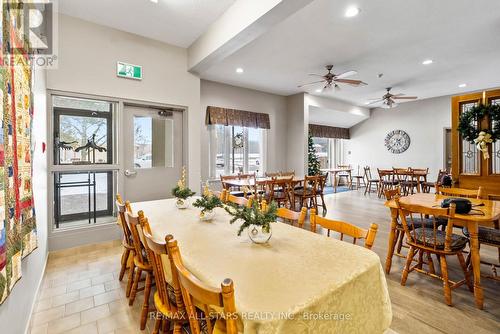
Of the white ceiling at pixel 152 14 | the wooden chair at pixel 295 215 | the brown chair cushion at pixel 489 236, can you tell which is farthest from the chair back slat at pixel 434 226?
the white ceiling at pixel 152 14

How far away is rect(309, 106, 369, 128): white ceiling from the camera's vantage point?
7891 mm

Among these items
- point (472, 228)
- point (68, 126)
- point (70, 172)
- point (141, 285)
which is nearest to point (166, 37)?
point (68, 126)

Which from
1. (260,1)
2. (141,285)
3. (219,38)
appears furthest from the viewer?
(219,38)

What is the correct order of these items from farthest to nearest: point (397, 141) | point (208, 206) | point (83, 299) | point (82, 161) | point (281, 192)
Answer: point (397, 141) < point (281, 192) < point (82, 161) < point (83, 299) < point (208, 206)

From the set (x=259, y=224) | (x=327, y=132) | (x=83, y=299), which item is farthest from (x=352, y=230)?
(x=327, y=132)

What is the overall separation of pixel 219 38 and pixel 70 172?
271 centimetres

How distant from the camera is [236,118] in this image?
6070mm

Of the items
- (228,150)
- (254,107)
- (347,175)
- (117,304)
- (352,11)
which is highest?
(352,11)

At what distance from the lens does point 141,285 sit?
2.41m

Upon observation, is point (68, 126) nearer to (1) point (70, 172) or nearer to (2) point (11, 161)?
(1) point (70, 172)

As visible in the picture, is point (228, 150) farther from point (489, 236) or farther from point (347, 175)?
point (347, 175)

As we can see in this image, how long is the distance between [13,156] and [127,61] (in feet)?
9.38

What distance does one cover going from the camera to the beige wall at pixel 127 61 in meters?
3.18

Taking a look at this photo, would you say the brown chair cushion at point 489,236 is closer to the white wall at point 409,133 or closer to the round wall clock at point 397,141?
the white wall at point 409,133
